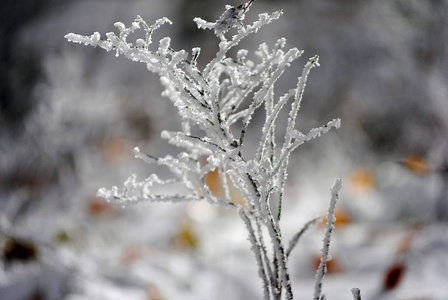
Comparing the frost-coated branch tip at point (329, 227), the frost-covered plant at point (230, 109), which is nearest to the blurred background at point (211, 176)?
the frost-coated branch tip at point (329, 227)

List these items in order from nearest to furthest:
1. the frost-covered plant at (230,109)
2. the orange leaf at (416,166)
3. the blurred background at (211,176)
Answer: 1. the frost-covered plant at (230,109)
2. the blurred background at (211,176)
3. the orange leaf at (416,166)

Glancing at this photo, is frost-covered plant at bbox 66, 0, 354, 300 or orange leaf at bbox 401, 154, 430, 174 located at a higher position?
orange leaf at bbox 401, 154, 430, 174

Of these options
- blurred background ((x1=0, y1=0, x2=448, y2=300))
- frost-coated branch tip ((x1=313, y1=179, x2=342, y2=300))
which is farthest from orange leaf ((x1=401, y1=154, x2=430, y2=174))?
frost-coated branch tip ((x1=313, y1=179, x2=342, y2=300))

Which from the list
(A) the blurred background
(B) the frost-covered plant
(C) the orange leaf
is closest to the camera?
(B) the frost-covered plant

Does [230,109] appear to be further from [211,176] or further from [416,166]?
[211,176]

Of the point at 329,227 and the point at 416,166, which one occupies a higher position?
the point at 416,166

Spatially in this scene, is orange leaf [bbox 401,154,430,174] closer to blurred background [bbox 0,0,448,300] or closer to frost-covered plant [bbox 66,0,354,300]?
blurred background [bbox 0,0,448,300]

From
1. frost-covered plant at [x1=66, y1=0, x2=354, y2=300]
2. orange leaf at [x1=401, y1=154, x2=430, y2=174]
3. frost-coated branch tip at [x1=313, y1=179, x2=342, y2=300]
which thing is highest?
orange leaf at [x1=401, y1=154, x2=430, y2=174]

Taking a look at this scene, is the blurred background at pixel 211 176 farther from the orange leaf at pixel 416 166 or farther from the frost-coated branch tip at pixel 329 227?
the frost-coated branch tip at pixel 329 227

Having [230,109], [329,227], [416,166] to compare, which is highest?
[416,166]

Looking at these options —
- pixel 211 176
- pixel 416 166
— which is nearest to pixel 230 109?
pixel 416 166
